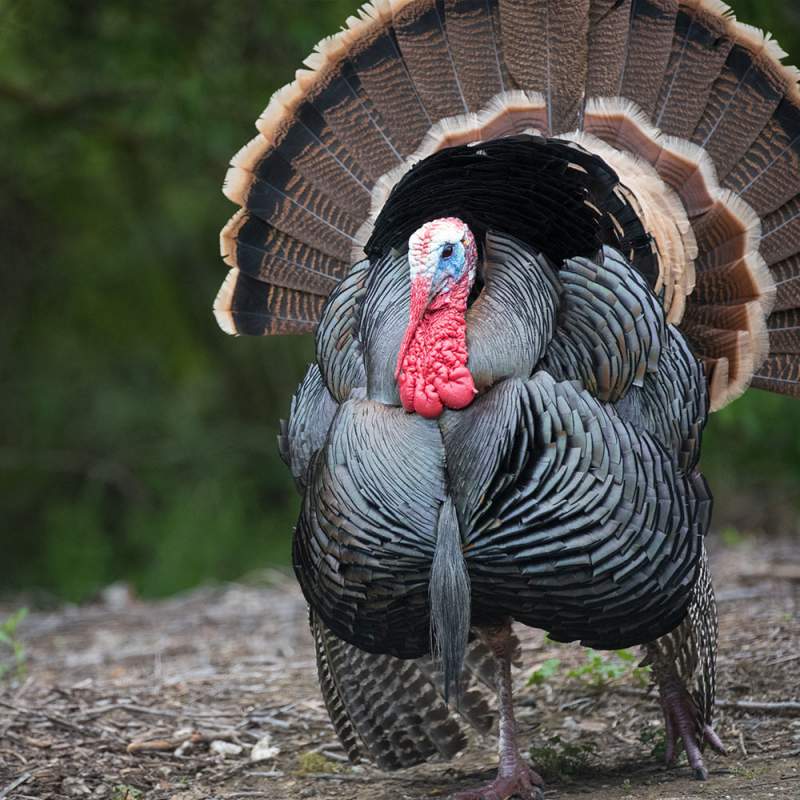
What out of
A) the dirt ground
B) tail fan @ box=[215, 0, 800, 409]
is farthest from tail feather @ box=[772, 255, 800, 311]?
the dirt ground

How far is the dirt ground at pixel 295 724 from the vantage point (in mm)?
4074

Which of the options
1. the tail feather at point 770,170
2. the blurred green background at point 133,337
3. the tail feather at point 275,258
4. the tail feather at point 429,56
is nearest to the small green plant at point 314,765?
the tail feather at point 275,258

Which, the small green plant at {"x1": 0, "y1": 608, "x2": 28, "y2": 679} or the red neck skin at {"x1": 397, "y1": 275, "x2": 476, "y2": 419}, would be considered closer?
the red neck skin at {"x1": 397, "y1": 275, "x2": 476, "y2": 419}

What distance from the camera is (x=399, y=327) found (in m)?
3.73

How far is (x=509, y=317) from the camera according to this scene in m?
3.66

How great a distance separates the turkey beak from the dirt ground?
1.43m

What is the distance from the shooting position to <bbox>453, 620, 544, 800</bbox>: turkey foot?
3.93 meters

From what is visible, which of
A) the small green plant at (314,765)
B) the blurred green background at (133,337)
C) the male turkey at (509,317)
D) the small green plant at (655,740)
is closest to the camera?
the male turkey at (509,317)

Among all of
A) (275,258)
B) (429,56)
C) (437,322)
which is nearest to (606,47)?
(429,56)

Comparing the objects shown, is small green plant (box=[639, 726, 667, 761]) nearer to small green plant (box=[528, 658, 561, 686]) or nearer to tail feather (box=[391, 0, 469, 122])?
small green plant (box=[528, 658, 561, 686])

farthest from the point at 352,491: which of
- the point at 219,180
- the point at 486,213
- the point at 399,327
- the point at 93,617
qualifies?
the point at 219,180

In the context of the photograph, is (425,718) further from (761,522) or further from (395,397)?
(761,522)

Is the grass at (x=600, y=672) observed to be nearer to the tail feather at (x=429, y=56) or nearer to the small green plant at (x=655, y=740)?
the small green plant at (x=655, y=740)

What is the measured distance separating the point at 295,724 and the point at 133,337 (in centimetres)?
759
